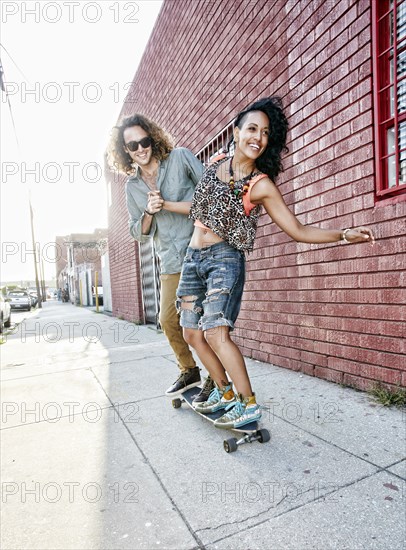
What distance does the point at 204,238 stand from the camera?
2316 millimetres

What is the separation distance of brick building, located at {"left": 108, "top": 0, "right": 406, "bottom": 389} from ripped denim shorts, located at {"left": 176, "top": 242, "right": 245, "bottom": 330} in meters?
1.14

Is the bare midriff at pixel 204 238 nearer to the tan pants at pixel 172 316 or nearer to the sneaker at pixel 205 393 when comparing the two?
the tan pants at pixel 172 316

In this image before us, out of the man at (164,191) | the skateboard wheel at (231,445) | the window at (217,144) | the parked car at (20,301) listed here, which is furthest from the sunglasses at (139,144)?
the parked car at (20,301)

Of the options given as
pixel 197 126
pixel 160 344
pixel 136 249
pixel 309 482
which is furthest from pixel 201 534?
pixel 136 249

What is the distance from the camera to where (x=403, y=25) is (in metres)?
2.55

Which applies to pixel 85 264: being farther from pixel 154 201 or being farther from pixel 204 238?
pixel 204 238

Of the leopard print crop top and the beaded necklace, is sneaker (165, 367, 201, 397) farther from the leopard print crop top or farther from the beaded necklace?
the beaded necklace

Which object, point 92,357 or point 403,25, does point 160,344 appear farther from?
point 403,25

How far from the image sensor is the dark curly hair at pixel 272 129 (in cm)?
223

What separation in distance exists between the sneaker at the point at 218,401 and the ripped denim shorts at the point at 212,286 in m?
0.45

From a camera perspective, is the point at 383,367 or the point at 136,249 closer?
the point at 383,367

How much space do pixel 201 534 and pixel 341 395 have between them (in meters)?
1.75

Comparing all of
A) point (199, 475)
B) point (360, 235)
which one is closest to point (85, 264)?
point (199, 475)

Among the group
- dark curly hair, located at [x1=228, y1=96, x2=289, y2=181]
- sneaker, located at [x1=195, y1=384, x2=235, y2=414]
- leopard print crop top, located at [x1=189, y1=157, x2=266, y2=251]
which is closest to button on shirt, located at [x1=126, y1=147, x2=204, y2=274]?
leopard print crop top, located at [x1=189, y1=157, x2=266, y2=251]
